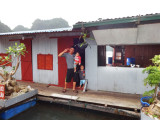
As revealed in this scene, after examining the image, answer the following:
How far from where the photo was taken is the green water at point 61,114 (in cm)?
577

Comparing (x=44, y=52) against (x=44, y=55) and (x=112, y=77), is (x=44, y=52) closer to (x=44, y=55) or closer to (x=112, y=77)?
(x=44, y=55)

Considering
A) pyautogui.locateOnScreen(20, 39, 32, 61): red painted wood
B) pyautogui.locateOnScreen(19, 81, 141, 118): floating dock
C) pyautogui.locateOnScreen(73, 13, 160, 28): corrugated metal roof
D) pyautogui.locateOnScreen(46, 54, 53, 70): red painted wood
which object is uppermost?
pyautogui.locateOnScreen(73, 13, 160, 28): corrugated metal roof

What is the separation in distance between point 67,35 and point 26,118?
15.5 feet

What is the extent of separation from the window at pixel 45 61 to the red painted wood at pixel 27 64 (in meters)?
0.80

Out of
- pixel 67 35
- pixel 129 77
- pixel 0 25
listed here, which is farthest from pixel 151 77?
pixel 0 25

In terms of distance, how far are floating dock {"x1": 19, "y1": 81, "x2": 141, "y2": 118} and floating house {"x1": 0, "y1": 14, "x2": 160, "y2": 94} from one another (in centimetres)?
61

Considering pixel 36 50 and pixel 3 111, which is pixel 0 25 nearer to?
pixel 36 50

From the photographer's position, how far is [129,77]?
6578 millimetres

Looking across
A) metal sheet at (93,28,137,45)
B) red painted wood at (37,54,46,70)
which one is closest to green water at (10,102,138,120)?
red painted wood at (37,54,46,70)

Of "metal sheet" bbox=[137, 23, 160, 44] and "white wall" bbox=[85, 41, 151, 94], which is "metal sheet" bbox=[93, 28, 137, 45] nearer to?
"metal sheet" bbox=[137, 23, 160, 44]

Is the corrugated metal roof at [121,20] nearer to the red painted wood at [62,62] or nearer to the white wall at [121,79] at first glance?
the red painted wood at [62,62]

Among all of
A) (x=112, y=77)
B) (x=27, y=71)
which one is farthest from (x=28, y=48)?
(x=112, y=77)

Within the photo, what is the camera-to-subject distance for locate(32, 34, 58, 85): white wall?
815 cm

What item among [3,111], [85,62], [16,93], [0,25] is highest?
[0,25]
